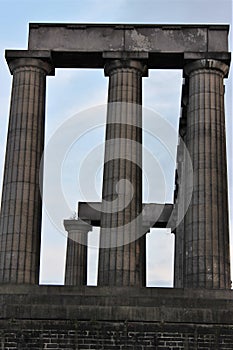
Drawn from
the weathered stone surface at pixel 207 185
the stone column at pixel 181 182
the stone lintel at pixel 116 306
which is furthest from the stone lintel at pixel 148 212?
the stone lintel at pixel 116 306

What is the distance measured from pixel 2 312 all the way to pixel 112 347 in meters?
5.88

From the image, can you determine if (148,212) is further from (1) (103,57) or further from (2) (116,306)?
(2) (116,306)

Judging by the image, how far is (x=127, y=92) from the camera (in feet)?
151

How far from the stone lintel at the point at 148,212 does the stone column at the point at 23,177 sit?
96.3ft

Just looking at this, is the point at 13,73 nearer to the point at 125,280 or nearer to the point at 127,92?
the point at 127,92

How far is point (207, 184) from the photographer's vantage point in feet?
142

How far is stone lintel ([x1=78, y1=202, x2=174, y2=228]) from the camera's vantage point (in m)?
74.9

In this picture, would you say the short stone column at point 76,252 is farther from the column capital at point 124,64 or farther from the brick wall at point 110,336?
the brick wall at point 110,336

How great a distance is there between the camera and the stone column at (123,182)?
41.5 metres

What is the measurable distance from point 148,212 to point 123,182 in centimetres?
3487

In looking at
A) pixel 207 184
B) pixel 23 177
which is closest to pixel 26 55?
pixel 23 177

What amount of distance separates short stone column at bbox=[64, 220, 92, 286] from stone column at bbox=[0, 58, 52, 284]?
25.0 meters

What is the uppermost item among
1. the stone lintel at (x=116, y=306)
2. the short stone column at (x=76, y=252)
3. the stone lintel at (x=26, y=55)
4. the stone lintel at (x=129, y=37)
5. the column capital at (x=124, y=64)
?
the stone lintel at (x=129, y=37)

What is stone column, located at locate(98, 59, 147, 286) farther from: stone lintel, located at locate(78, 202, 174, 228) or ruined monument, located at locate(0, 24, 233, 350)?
stone lintel, located at locate(78, 202, 174, 228)
